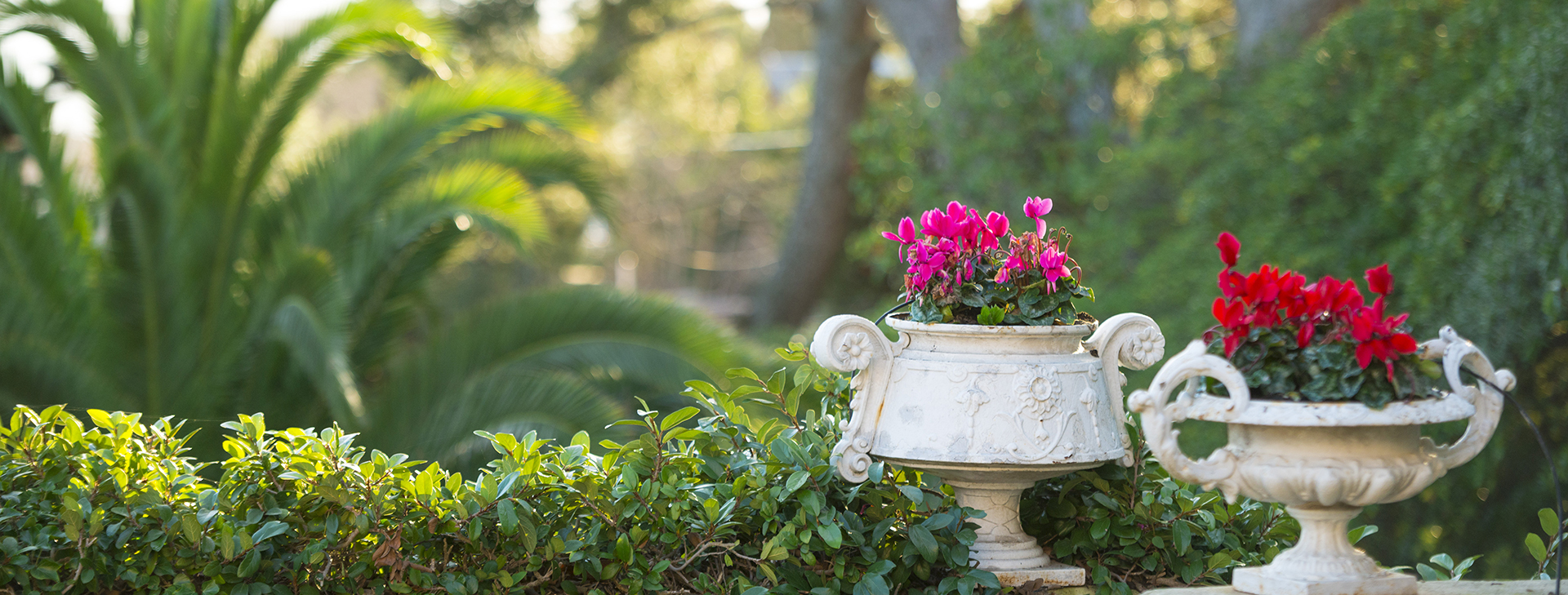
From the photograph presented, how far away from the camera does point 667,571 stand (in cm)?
237

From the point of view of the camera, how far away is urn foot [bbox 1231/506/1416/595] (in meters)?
1.99

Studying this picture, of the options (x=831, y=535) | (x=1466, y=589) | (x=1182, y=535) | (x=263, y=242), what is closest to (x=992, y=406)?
(x=831, y=535)

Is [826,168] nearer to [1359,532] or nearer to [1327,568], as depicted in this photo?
[1359,532]

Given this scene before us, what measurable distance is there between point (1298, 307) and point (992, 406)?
57 cm

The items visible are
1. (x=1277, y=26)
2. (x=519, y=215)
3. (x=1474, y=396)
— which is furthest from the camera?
(x=1277, y=26)

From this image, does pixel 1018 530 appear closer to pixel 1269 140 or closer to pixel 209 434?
pixel 209 434

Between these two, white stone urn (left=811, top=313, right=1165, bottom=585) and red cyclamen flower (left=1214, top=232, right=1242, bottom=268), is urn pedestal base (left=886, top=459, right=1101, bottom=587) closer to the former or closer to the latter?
white stone urn (left=811, top=313, right=1165, bottom=585)

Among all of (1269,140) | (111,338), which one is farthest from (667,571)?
(1269,140)

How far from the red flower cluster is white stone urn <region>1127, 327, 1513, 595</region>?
0.08 metres

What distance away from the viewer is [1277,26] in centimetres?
774

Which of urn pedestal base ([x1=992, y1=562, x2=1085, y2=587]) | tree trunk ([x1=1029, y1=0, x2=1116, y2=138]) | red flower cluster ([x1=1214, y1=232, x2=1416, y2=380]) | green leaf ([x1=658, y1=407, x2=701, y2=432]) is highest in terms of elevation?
tree trunk ([x1=1029, y1=0, x2=1116, y2=138])

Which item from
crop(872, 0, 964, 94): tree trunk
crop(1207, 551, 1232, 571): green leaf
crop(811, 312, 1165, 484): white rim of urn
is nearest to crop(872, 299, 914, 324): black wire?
crop(811, 312, 1165, 484): white rim of urn

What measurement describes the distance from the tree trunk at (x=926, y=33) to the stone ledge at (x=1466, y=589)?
8.04 m

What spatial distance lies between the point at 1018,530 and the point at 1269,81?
217 inches
